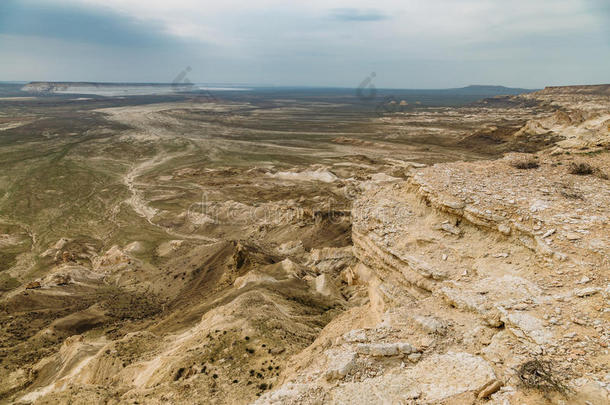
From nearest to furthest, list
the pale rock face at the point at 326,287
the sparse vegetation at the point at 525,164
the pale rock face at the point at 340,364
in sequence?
the pale rock face at the point at 340,364, the sparse vegetation at the point at 525,164, the pale rock face at the point at 326,287

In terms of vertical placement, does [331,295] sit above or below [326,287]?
below

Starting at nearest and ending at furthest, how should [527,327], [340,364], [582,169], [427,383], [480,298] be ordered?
[427,383], [527,327], [340,364], [480,298], [582,169]

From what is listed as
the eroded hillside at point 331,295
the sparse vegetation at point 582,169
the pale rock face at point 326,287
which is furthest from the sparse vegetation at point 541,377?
the pale rock face at point 326,287

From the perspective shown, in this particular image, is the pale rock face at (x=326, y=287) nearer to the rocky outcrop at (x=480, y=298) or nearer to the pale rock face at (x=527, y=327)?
the rocky outcrop at (x=480, y=298)

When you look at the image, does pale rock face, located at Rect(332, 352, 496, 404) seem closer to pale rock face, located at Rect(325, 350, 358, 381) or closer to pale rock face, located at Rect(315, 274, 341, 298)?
pale rock face, located at Rect(325, 350, 358, 381)

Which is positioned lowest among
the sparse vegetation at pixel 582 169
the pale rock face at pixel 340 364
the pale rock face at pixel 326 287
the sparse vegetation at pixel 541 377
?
the pale rock face at pixel 326 287

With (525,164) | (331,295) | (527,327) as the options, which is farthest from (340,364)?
(525,164)

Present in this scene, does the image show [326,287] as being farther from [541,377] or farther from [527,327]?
[541,377]

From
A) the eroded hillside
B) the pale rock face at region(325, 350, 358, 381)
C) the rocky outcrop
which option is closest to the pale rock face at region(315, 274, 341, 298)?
the eroded hillside

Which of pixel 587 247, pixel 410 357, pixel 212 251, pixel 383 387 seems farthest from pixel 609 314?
pixel 212 251

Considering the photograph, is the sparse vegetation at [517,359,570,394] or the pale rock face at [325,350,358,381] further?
the pale rock face at [325,350,358,381]

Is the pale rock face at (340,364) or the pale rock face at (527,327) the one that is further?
the pale rock face at (340,364)

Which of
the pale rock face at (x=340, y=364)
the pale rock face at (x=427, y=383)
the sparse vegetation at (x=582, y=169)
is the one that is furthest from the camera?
the sparse vegetation at (x=582, y=169)
